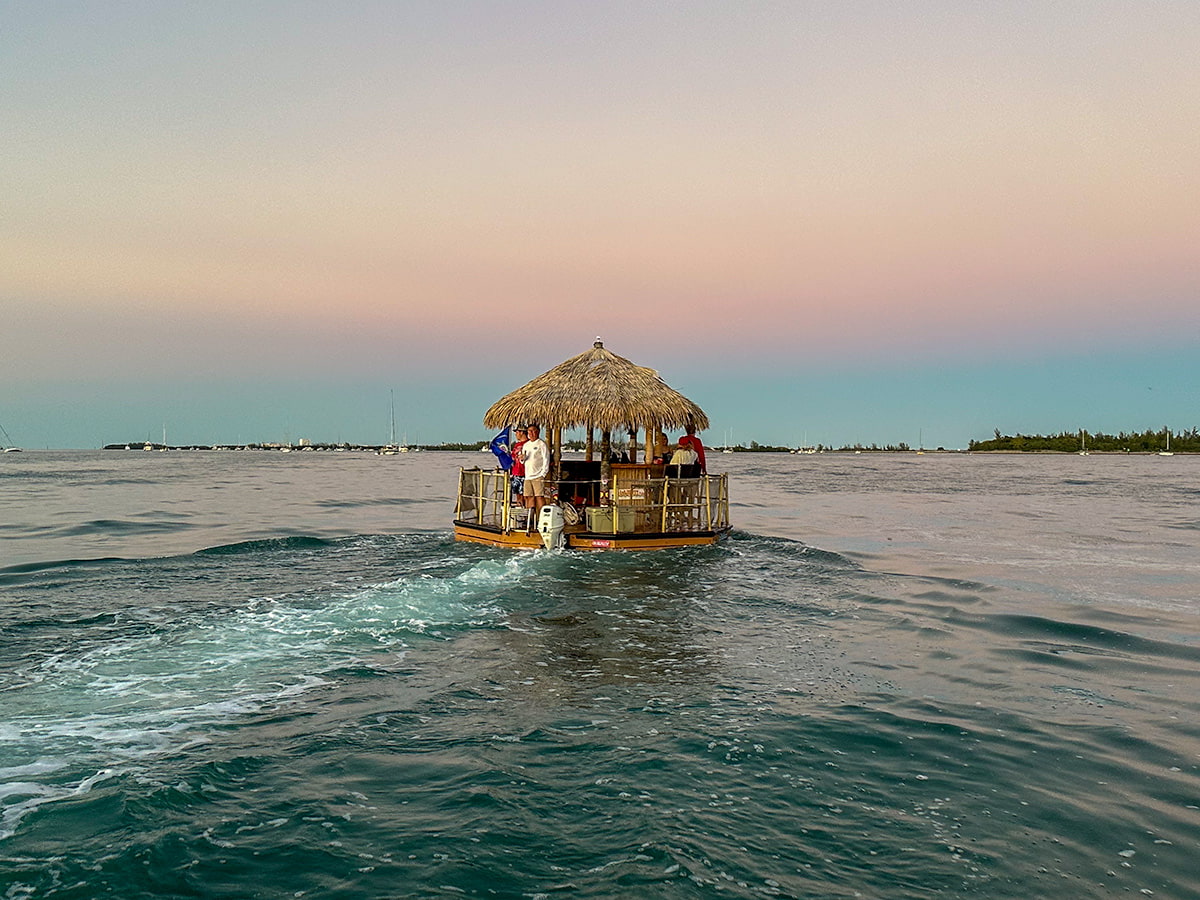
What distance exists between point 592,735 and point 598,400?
12650 millimetres

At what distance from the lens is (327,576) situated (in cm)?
1505

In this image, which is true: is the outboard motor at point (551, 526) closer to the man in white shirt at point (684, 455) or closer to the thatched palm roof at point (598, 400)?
the thatched palm roof at point (598, 400)

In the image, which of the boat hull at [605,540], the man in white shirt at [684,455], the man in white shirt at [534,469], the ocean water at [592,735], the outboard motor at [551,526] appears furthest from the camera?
the man in white shirt at [684,455]

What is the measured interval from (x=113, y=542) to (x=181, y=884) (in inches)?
782

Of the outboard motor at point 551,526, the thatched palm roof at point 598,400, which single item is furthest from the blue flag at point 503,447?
the outboard motor at point 551,526

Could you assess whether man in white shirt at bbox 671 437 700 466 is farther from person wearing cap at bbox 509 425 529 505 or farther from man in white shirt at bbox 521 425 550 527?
person wearing cap at bbox 509 425 529 505

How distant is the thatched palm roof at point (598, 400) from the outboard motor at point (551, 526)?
2.62m

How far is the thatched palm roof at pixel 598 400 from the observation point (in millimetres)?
18484

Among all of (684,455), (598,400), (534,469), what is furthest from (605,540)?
(598,400)

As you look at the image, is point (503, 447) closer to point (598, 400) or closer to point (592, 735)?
point (598, 400)

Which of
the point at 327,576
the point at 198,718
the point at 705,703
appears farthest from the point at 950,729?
the point at 327,576

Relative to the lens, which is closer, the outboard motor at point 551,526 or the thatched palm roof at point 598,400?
the outboard motor at point 551,526

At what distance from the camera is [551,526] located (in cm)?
1689

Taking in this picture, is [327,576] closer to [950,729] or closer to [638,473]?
[638,473]
